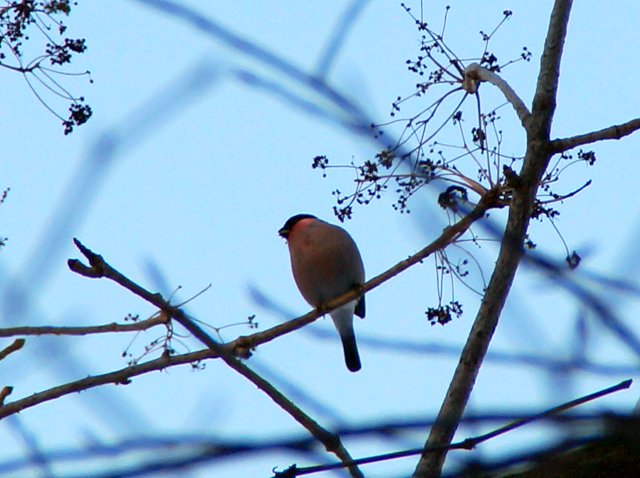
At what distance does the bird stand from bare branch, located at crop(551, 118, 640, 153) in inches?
115

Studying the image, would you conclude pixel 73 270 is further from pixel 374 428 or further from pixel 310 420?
pixel 374 428

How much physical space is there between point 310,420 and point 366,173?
1.29 meters

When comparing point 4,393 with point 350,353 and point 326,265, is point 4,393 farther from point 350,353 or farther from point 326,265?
point 350,353

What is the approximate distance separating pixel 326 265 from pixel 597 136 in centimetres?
307

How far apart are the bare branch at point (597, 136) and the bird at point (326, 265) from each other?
293cm

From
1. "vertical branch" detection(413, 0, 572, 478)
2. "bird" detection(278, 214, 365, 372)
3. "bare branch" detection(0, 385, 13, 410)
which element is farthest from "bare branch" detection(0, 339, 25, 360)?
"bird" detection(278, 214, 365, 372)

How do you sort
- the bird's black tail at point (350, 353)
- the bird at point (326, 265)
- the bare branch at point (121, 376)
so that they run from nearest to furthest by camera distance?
1. the bare branch at point (121, 376)
2. the bird at point (326, 265)
3. the bird's black tail at point (350, 353)

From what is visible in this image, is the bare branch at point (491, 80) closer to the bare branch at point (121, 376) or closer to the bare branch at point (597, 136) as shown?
the bare branch at point (597, 136)

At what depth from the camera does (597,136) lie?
331 centimetres

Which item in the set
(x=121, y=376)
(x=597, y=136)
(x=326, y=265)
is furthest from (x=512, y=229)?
(x=326, y=265)

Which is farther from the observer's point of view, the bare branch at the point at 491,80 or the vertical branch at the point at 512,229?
the bare branch at the point at 491,80

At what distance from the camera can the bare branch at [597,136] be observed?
10.7 feet

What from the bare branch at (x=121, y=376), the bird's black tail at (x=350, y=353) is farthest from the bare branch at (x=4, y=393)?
the bird's black tail at (x=350, y=353)

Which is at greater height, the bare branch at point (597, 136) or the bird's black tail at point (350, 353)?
the bird's black tail at point (350, 353)
